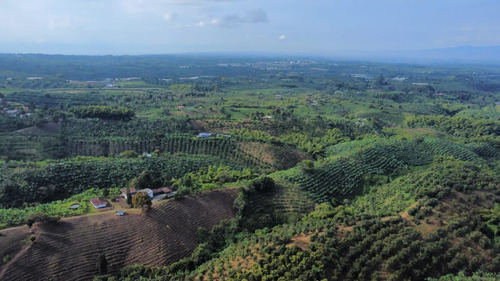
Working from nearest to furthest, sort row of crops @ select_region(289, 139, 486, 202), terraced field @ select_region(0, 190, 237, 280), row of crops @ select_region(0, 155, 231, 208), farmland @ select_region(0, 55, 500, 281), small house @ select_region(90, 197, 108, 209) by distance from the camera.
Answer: terraced field @ select_region(0, 190, 237, 280)
farmland @ select_region(0, 55, 500, 281)
small house @ select_region(90, 197, 108, 209)
row of crops @ select_region(0, 155, 231, 208)
row of crops @ select_region(289, 139, 486, 202)

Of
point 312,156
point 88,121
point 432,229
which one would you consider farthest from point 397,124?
point 88,121

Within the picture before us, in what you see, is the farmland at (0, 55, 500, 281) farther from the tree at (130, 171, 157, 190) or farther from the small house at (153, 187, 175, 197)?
the small house at (153, 187, 175, 197)

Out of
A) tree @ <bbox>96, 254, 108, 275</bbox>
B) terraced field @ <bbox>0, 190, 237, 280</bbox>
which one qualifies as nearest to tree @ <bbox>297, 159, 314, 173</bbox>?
terraced field @ <bbox>0, 190, 237, 280</bbox>

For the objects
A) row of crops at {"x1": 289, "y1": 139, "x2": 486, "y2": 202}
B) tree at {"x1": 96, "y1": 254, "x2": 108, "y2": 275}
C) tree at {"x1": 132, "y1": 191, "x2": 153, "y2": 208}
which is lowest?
tree at {"x1": 96, "y1": 254, "x2": 108, "y2": 275}

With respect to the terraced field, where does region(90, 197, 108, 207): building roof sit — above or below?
above

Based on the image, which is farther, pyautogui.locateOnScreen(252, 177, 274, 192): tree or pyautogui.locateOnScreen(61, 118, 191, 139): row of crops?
pyautogui.locateOnScreen(61, 118, 191, 139): row of crops

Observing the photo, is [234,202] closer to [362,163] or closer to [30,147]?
[362,163]

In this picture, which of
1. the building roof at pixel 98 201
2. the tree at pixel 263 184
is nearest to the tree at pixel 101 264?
the building roof at pixel 98 201

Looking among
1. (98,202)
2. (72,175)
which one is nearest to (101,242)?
(98,202)
